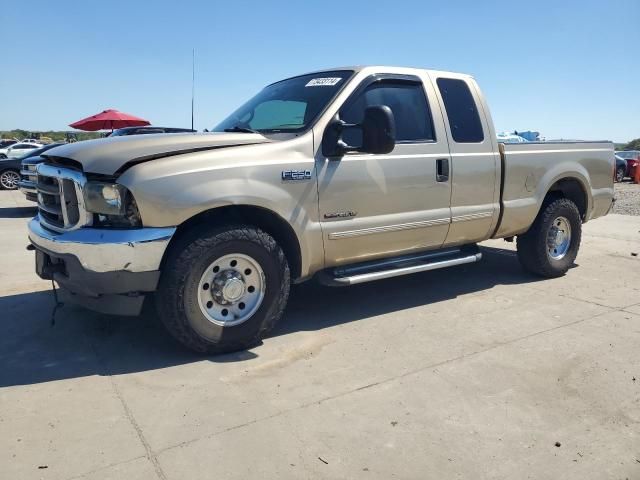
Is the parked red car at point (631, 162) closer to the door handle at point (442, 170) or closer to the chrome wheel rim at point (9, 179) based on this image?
the door handle at point (442, 170)

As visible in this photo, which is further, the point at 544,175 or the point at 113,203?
the point at 544,175

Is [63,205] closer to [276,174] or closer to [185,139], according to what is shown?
[185,139]

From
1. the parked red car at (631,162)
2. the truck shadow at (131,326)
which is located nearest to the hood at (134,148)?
the truck shadow at (131,326)

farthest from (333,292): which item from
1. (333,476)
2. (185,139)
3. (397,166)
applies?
(333,476)

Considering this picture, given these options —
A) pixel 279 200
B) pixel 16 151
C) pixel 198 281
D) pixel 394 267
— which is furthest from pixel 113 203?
pixel 16 151

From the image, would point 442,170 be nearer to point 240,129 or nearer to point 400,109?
point 400,109

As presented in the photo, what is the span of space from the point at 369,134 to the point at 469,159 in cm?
143

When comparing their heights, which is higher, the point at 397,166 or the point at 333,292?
the point at 397,166

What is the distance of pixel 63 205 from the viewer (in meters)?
3.52

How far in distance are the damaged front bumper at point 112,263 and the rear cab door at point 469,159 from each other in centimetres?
270

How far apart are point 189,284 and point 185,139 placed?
977mm

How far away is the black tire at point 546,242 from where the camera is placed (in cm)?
574

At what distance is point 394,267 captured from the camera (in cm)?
452

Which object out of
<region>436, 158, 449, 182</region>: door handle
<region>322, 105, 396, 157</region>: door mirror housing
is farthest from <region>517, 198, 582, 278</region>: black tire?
<region>322, 105, 396, 157</region>: door mirror housing
